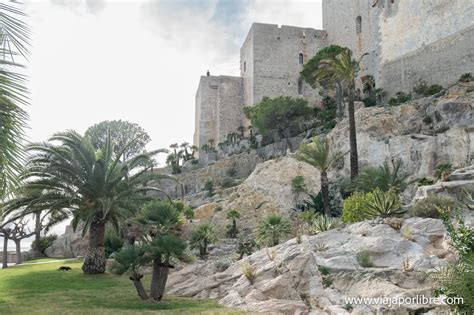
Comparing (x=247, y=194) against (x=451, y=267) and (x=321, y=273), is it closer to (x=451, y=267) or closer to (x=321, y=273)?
(x=321, y=273)

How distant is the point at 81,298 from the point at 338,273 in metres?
6.82

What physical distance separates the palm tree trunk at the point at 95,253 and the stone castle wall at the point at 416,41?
2504 centimetres

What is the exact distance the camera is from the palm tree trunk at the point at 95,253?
17.8 m

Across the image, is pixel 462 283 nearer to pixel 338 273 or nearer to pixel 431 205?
pixel 338 273

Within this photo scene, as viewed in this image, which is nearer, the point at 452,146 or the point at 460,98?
the point at 452,146

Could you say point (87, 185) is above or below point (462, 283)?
above

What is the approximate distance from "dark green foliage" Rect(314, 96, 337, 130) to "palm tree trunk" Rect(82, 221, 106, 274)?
20998mm

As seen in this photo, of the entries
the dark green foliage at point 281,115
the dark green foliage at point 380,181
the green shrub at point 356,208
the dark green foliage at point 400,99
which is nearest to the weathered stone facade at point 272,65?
the dark green foliage at point 281,115

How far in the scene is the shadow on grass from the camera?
36.1 feet

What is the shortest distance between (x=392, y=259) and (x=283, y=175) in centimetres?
1900

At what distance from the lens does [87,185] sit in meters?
17.6

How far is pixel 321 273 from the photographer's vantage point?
11039mm

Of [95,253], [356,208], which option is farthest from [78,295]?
[356,208]

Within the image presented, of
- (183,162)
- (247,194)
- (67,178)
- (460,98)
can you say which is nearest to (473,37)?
(460,98)
